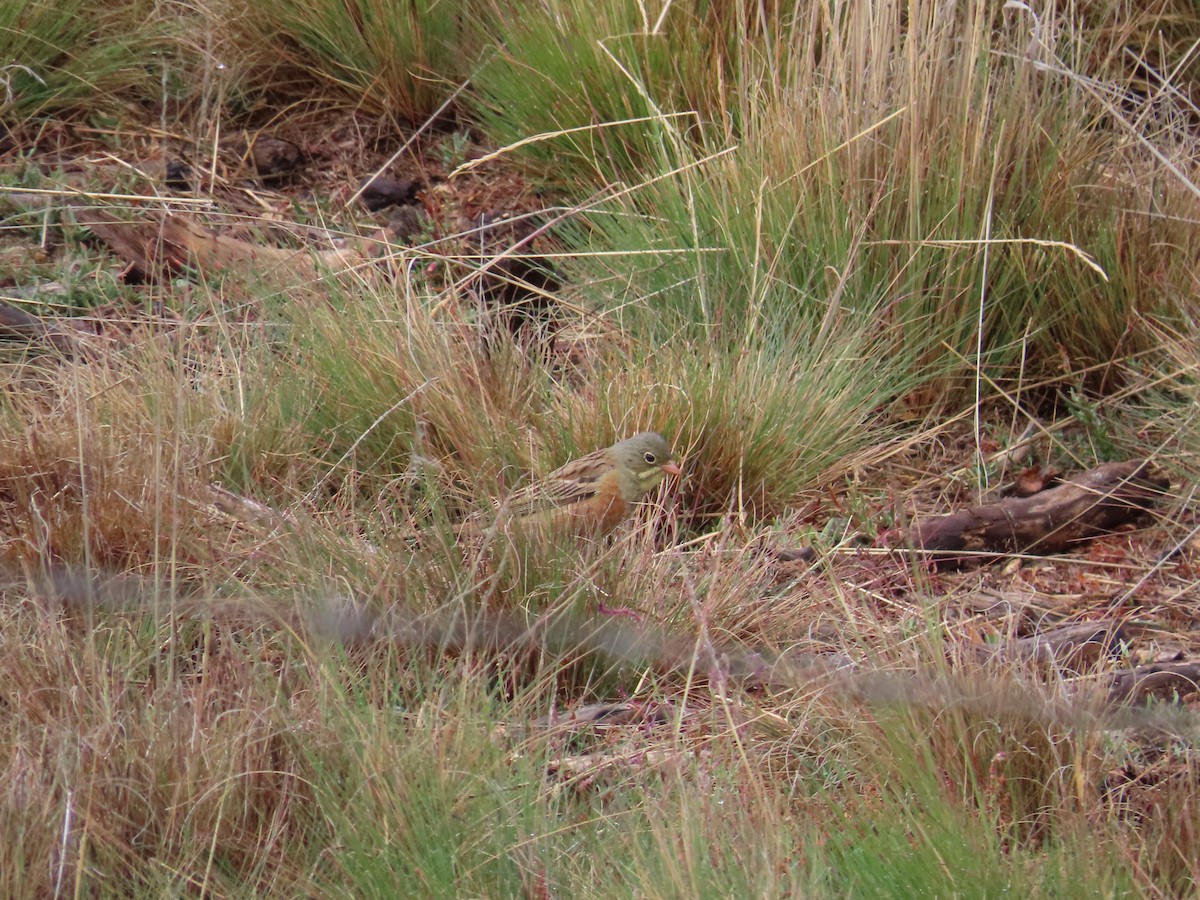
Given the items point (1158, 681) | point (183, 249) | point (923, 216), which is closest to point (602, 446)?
point (923, 216)

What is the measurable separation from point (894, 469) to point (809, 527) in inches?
23.2

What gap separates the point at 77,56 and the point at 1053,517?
501 cm

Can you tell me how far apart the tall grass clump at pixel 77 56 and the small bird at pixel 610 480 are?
148 inches

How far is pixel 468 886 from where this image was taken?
2582 millimetres

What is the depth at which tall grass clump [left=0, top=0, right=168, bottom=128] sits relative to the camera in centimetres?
670

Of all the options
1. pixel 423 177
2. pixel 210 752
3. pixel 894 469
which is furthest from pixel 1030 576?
pixel 423 177

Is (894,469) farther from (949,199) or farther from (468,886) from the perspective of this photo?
(468,886)

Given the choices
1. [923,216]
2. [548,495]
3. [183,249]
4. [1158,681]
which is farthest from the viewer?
[183,249]

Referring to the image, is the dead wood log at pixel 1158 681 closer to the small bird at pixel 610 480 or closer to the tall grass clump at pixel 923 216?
the small bird at pixel 610 480

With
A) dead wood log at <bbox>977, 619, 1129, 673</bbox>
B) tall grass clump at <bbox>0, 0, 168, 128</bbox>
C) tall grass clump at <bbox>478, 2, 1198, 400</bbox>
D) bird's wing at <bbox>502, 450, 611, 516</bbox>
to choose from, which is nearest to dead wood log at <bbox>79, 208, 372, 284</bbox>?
tall grass clump at <bbox>0, 0, 168, 128</bbox>

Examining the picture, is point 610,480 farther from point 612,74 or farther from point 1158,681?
point 612,74

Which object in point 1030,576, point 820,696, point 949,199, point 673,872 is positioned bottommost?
point 1030,576

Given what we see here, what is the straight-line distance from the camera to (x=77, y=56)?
274 inches

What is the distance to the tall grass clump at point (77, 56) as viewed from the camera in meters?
6.70
